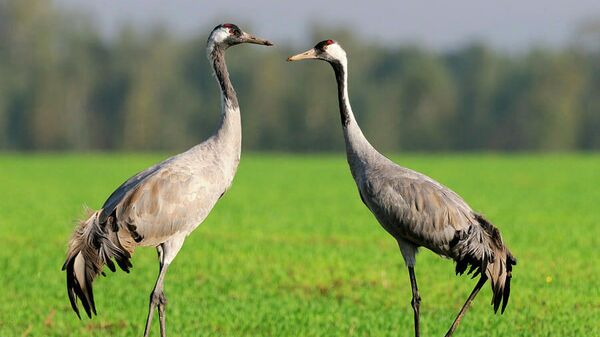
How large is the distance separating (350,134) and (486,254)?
1636 mm

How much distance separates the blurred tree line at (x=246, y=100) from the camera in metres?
84.6

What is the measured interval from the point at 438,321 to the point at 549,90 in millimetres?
81598

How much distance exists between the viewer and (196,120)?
9156 centimetres

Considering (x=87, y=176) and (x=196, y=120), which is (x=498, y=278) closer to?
(x=87, y=176)

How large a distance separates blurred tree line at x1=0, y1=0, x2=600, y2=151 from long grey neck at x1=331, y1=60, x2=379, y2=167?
75.2 m

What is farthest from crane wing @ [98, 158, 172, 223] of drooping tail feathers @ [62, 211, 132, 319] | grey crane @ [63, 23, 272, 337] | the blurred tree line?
the blurred tree line

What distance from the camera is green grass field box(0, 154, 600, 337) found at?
390 inches

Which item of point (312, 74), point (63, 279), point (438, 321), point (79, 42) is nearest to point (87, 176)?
point (63, 279)

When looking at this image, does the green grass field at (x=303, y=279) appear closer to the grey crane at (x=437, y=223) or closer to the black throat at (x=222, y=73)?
the grey crane at (x=437, y=223)

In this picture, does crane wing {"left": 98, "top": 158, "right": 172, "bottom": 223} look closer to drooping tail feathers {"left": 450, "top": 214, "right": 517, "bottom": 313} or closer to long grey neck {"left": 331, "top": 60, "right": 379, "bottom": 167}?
long grey neck {"left": 331, "top": 60, "right": 379, "bottom": 167}

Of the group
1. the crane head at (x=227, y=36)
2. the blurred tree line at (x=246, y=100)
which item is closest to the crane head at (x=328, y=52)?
the crane head at (x=227, y=36)

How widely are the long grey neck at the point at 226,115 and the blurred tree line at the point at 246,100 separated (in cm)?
7495

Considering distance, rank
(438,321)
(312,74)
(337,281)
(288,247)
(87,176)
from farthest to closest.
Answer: (312,74) → (87,176) → (288,247) → (337,281) → (438,321)

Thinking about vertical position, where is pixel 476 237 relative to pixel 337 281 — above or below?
above
